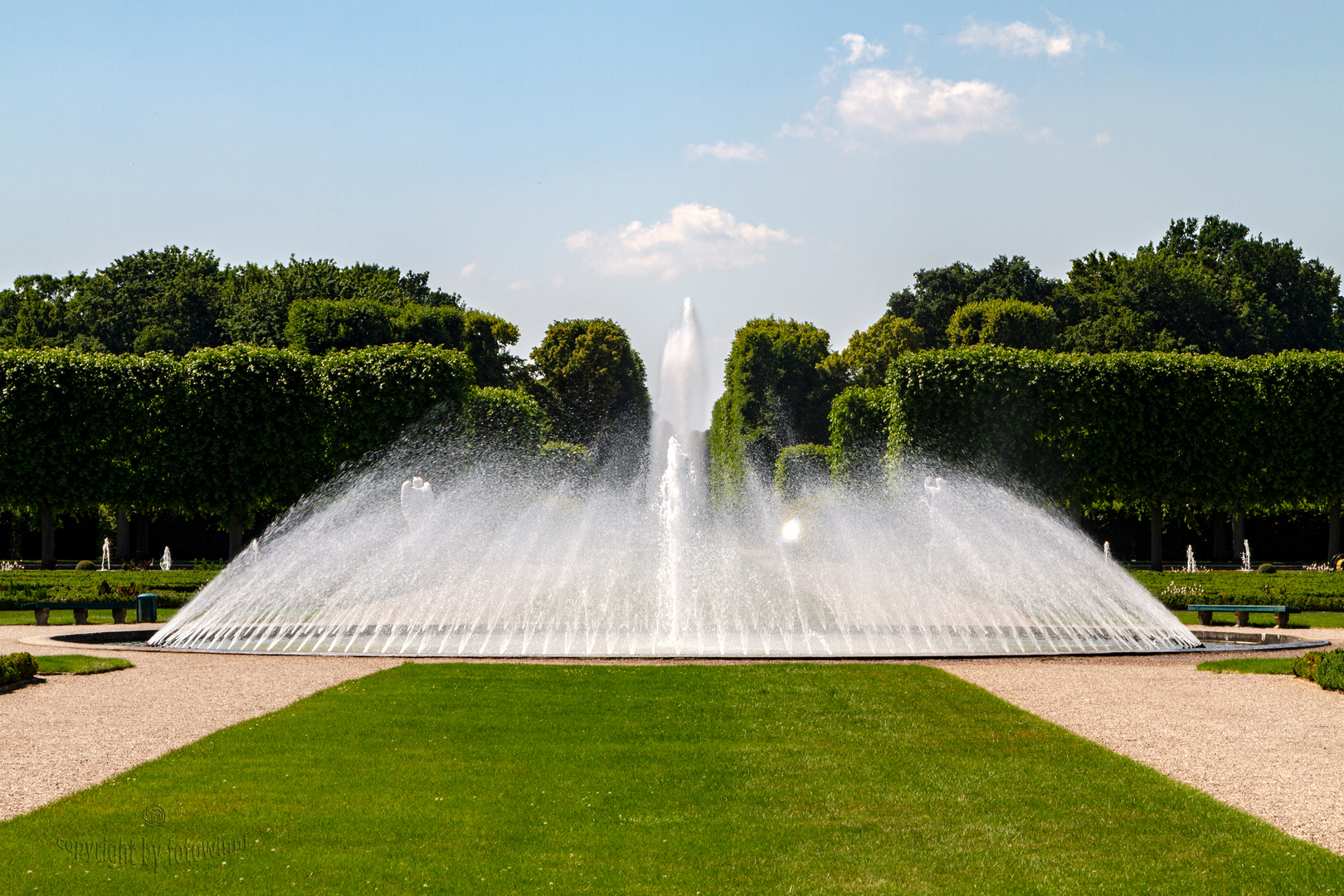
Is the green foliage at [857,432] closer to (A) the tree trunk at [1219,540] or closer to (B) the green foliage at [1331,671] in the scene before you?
(A) the tree trunk at [1219,540]

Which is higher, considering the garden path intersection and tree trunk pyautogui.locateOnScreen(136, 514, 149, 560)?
tree trunk pyautogui.locateOnScreen(136, 514, 149, 560)

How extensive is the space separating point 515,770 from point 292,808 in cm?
175

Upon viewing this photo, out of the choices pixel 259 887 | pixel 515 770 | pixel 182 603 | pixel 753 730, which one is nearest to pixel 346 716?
pixel 515 770

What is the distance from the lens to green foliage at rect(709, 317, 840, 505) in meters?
74.0

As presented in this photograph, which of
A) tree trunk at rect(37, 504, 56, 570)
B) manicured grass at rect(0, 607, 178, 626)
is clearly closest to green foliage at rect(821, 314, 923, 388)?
tree trunk at rect(37, 504, 56, 570)

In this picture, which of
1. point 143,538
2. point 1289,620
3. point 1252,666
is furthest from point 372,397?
point 1252,666

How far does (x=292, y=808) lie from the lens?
25.8 feet

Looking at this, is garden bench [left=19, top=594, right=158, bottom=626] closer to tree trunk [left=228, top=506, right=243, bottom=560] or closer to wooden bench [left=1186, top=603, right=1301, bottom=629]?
tree trunk [left=228, top=506, right=243, bottom=560]

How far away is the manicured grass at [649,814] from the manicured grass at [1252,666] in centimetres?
554

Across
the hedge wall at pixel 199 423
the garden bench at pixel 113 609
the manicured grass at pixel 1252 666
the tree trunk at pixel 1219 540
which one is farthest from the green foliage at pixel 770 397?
the manicured grass at pixel 1252 666

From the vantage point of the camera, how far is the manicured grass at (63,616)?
904 inches

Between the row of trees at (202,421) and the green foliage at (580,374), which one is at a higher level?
the green foliage at (580,374)

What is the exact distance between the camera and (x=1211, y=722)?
1155 centimetres

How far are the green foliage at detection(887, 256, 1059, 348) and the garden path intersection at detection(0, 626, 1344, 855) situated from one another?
203ft
